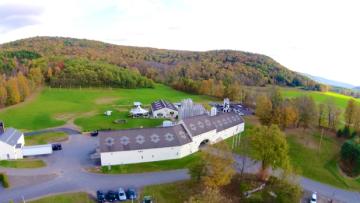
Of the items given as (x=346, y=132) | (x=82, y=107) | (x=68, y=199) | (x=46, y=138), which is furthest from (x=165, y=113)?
(x=346, y=132)

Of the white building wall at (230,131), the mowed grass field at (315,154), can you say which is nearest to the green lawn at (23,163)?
the white building wall at (230,131)

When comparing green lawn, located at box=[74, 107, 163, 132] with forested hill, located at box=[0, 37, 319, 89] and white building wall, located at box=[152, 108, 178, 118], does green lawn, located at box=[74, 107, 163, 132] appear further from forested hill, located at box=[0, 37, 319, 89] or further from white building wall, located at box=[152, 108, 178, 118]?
forested hill, located at box=[0, 37, 319, 89]

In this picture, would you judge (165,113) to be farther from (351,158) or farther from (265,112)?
(351,158)

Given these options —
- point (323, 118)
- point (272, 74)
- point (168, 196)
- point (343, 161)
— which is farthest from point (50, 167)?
point (272, 74)

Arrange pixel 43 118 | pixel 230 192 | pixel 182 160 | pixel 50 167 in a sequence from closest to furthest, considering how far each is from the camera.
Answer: pixel 230 192, pixel 50 167, pixel 182 160, pixel 43 118

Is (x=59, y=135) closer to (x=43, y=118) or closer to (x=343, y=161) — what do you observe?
(x=43, y=118)

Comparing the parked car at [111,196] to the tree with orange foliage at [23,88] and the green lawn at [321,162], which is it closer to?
the green lawn at [321,162]
